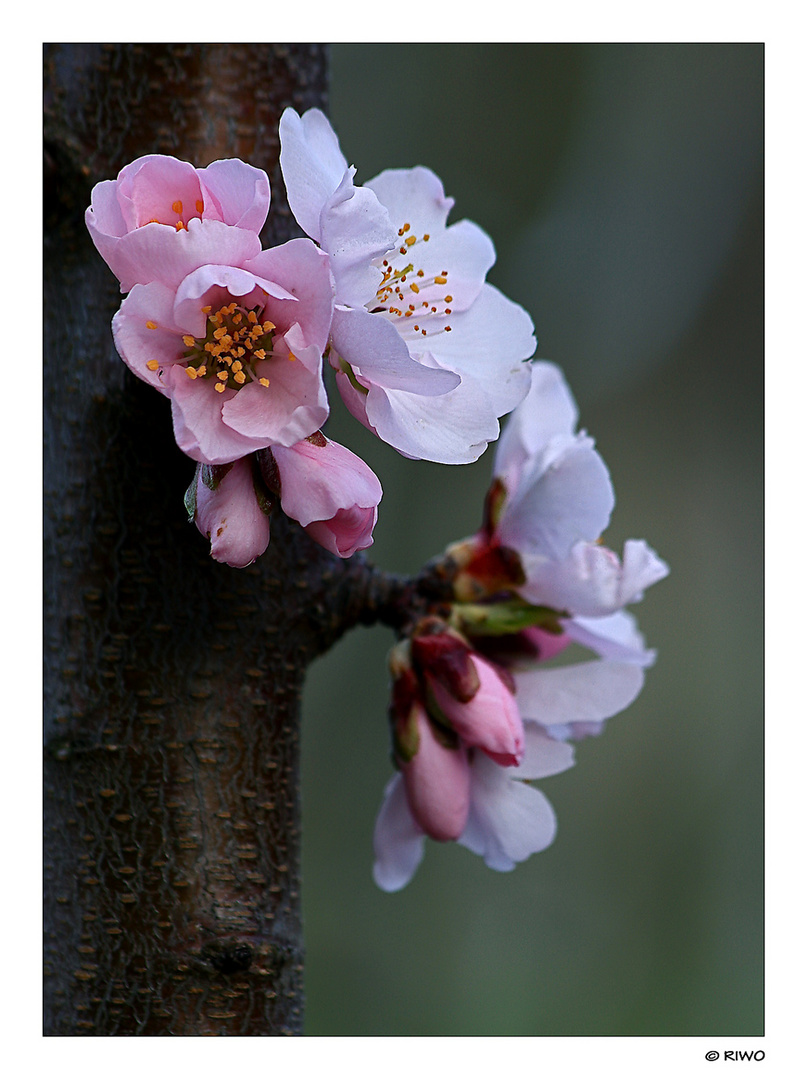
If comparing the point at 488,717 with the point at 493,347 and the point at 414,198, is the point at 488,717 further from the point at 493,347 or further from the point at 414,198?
the point at 414,198

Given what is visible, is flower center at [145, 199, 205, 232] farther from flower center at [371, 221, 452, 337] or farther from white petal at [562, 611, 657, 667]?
white petal at [562, 611, 657, 667]

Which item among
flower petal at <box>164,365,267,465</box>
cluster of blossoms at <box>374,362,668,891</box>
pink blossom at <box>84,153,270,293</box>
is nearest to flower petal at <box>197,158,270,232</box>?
pink blossom at <box>84,153,270,293</box>

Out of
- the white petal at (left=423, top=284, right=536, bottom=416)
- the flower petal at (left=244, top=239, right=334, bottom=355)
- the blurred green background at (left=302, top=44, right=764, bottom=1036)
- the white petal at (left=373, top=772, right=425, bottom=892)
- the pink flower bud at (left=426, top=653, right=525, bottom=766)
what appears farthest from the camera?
the blurred green background at (left=302, top=44, right=764, bottom=1036)

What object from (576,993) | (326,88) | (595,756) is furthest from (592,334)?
(326,88)

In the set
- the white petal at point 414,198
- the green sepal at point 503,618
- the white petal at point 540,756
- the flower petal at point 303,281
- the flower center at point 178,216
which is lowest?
the white petal at point 540,756

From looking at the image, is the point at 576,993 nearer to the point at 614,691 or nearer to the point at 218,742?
the point at 614,691

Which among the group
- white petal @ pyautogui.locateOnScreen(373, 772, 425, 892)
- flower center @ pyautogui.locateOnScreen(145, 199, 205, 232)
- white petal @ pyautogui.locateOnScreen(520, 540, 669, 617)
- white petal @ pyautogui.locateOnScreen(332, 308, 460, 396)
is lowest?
white petal @ pyautogui.locateOnScreen(373, 772, 425, 892)

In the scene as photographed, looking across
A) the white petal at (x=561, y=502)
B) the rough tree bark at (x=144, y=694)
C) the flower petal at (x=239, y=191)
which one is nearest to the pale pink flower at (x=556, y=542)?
the white petal at (x=561, y=502)

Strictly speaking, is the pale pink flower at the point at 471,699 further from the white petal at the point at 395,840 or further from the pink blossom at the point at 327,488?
the pink blossom at the point at 327,488
